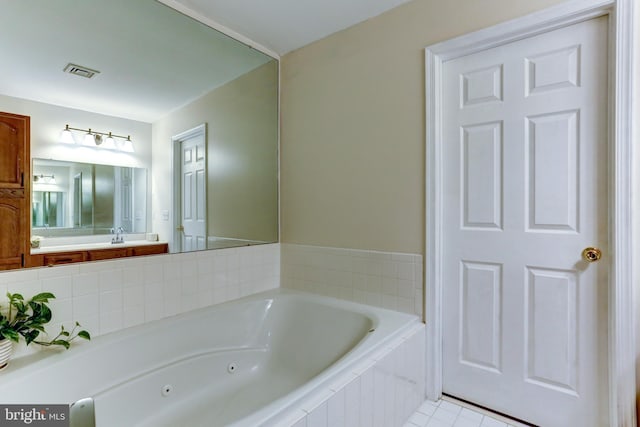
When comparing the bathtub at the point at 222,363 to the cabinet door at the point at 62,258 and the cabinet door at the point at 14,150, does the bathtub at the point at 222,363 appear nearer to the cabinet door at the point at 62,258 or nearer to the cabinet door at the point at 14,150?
the cabinet door at the point at 62,258

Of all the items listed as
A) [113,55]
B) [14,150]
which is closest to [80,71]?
[113,55]

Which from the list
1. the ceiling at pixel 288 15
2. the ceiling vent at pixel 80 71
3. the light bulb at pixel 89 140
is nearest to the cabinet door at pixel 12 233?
the light bulb at pixel 89 140

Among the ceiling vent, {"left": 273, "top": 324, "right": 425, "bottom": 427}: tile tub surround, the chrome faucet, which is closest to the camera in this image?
{"left": 273, "top": 324, "right": 425, "bottom": 427}: tile tub surround

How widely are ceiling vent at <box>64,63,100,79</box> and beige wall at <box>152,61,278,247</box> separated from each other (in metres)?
0.42

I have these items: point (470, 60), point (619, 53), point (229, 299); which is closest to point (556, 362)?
point (619, 53)

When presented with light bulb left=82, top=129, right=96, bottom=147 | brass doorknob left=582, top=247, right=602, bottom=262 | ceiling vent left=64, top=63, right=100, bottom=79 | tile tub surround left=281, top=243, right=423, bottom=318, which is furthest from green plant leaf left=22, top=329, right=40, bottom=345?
brass doorknob left=582, top=247, right=602, bottom=262

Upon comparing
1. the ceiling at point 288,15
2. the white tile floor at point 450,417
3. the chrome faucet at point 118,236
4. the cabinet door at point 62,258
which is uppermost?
the ceiling at point 288,15

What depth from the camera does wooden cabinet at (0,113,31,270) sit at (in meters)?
1.28

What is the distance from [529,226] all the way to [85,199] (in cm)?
217

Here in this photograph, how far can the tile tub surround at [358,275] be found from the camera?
182 centimetres

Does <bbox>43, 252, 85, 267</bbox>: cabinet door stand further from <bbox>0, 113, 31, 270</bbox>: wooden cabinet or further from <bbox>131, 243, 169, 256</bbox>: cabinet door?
<bbox>131, 243, 169, 256</bbox>: cabinet door

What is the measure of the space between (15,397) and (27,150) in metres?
0.97

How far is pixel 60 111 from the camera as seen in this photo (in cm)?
145

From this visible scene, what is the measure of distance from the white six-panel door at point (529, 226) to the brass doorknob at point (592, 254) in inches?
0.8
